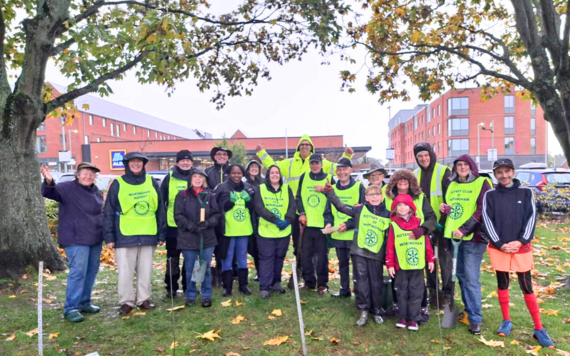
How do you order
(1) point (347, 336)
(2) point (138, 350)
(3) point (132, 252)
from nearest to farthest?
(2) point (138, 350) → (1) point (347, 336) → (3) point (132, 252)

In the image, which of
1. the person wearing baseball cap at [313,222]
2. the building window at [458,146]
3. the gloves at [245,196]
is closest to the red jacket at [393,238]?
the person wearing baseball cap at [313,222]

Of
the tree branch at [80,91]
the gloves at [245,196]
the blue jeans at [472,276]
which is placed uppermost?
the tree branch at [80,91]

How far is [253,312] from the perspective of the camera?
17.3 feet

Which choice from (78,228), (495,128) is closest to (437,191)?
(78,228)

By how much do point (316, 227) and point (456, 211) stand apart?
6.57 ft

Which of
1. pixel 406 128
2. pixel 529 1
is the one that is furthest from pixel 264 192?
pixel 406 128

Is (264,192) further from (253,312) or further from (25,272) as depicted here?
(25,272)

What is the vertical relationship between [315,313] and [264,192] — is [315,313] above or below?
below

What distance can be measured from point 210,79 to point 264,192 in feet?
15.3

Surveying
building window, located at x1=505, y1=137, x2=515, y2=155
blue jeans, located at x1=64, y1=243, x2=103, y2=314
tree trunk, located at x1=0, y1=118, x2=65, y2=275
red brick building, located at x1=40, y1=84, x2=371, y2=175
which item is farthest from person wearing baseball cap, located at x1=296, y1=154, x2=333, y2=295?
building window, located at x1=505, y1=137, x2=515, y2=155

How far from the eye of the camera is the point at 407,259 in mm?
4621

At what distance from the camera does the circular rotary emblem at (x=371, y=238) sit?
492 cm

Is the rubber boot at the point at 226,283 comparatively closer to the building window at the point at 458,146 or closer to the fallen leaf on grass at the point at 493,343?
the fallen leaf on grass at the point at 493,343

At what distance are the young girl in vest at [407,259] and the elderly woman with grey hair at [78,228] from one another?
149 inches
